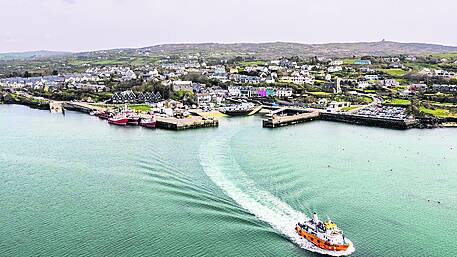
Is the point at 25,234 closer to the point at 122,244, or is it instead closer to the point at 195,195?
the point at 122,244

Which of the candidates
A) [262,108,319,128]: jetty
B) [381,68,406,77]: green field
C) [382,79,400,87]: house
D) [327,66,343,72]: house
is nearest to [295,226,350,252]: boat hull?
[262,108,319,128]: jetty

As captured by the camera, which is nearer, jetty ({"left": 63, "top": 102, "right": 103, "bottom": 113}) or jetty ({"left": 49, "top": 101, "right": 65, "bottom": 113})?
jetty ({"left": 63, "top": 102, "right": 103, "bottom": 113})

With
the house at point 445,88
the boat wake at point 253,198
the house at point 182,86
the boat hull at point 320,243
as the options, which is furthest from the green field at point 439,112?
the boat hull at point 320,243

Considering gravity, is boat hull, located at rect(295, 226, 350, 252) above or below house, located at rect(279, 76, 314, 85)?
below

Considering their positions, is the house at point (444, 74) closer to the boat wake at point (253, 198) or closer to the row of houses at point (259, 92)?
the row of houses at point (259, 92)

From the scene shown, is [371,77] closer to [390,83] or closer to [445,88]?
[390,83]

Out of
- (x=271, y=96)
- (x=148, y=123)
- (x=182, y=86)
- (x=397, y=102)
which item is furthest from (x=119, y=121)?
(x=397, y=102)

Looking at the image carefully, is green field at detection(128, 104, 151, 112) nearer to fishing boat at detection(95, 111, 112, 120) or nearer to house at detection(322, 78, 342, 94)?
fishing boat at detection(95, 111, 112, 120)

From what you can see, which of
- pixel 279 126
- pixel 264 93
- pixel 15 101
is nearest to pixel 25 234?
pixel 279 126
